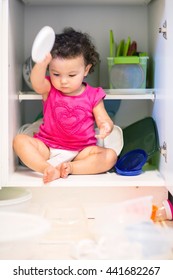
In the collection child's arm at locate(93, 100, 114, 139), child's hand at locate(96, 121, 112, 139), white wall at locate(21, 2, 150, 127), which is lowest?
child's hand at locate(96, 121, 112, 139)

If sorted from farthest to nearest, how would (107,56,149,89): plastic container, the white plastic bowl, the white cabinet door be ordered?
1. (107,56,149,89): plastic container
2. the white cabinet door
3. the white plastic bowl

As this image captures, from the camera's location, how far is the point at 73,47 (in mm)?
1473

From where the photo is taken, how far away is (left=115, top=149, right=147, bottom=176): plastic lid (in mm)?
1483

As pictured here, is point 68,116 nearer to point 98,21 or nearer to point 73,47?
point 73,47

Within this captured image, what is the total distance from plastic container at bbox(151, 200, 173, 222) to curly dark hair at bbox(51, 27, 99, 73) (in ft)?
1.52

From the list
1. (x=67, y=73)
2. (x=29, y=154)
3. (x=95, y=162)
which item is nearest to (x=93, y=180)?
(x=95, y=162)

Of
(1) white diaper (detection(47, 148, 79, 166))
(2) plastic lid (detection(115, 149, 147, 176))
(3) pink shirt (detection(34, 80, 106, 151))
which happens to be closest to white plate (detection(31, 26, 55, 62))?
(3) pink shirt (detection(34, 80, 106, 151))

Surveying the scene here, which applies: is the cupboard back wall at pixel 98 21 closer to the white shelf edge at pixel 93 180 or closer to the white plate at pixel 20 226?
the white shelf edge at pixel 93 180

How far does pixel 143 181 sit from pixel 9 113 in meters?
0.41

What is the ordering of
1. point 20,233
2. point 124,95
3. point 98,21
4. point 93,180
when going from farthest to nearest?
point 98,21 < point 124,95 < point 93,180 < point 20,233

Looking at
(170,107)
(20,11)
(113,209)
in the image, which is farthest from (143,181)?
(20,11)

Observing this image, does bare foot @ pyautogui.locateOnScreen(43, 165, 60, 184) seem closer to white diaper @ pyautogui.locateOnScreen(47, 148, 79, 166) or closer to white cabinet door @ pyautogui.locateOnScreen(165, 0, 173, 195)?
white diaper @ pyautogui.locateOnScreen(47, 148, 79, 166)

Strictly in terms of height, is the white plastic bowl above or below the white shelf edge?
below

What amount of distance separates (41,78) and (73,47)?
0.42 ft
